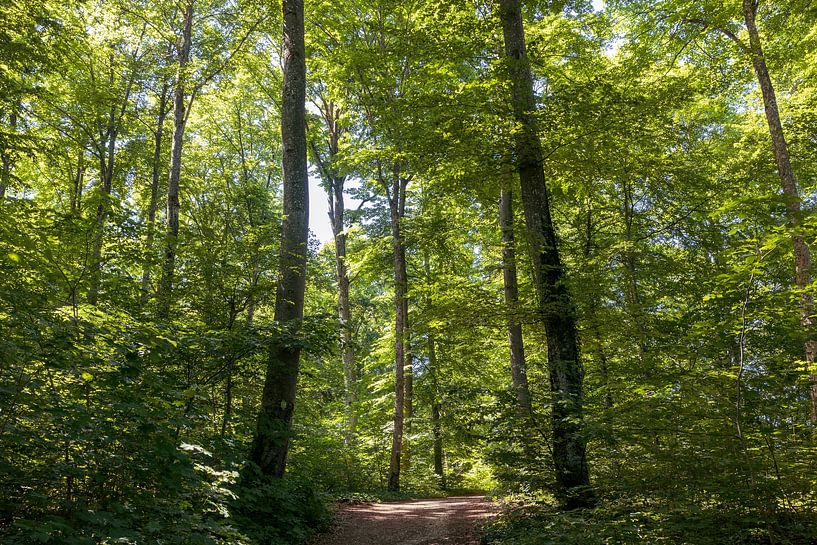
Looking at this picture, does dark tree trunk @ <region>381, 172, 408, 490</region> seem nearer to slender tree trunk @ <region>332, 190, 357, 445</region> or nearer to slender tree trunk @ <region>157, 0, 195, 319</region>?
slender tree trunk @ <region>332, 190, 357, 445</region>

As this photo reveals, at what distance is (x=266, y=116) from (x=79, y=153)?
7.95m

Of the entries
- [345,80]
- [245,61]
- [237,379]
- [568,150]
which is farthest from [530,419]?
[245,61]

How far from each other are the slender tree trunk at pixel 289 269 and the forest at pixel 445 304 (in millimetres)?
52

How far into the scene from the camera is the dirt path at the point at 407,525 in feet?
23.7

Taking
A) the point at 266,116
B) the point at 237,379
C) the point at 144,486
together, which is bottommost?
the point at 144,486

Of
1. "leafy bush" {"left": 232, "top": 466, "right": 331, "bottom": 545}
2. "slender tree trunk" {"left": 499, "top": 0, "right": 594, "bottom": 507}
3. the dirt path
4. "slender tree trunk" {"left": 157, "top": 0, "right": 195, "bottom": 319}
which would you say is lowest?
the dirt path

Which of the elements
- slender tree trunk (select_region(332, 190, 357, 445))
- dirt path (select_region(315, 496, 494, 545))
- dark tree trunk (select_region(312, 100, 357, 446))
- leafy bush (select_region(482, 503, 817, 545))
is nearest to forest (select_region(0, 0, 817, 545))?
leafy bush (select_region(482, 503, 817, 545))

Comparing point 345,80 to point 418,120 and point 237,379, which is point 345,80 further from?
point 237,379

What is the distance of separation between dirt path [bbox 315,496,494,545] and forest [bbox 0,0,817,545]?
0.18 metres

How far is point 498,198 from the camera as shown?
36.3 feet

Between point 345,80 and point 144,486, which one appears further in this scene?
point 345,80

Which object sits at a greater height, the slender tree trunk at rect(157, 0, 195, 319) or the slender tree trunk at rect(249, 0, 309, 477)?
the slender tree trunk at rect(157, 0, 195, 319)

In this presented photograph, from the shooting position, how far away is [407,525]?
27.7 feet

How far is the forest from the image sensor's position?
4.04 meters
